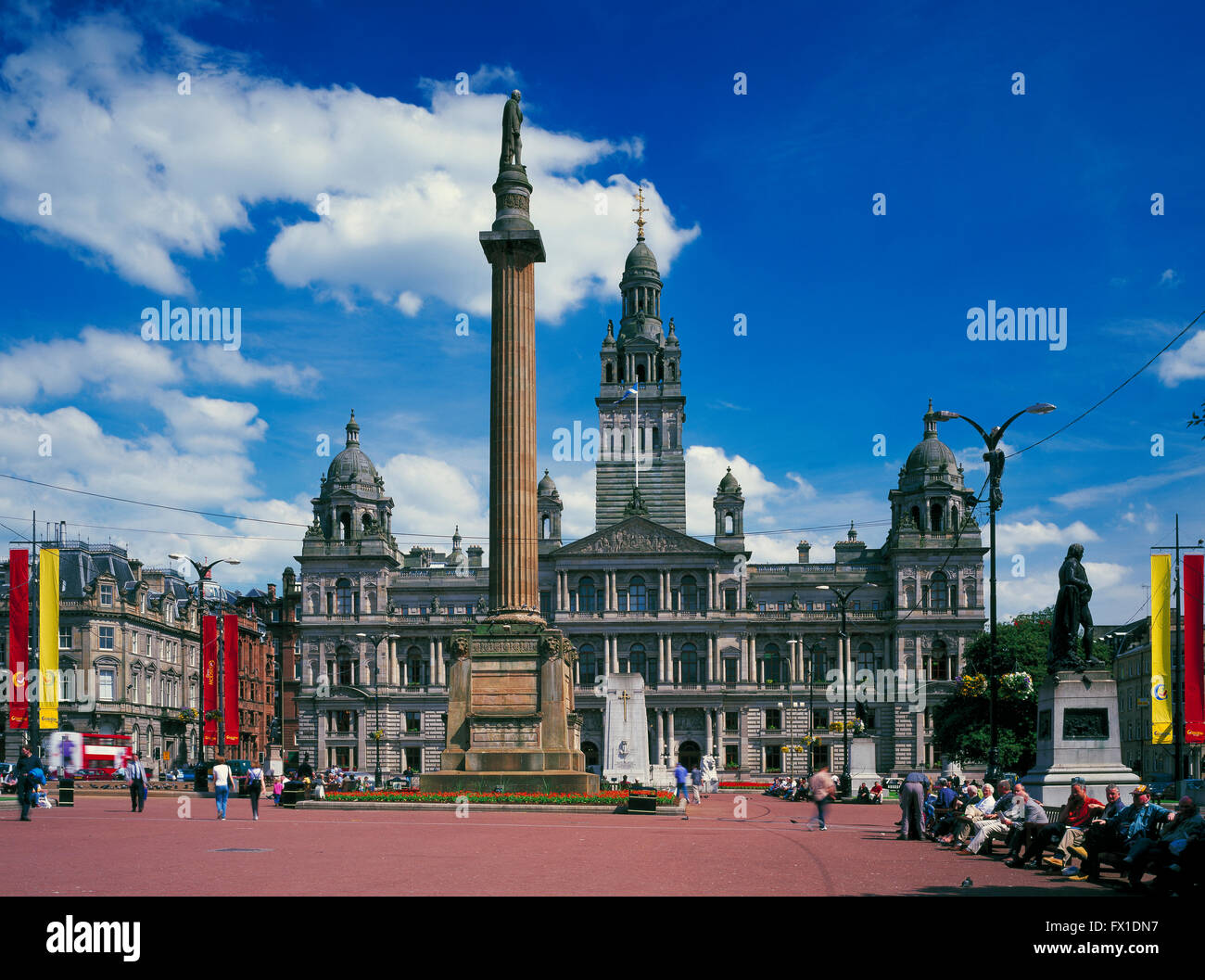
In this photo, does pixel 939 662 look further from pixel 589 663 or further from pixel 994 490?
pixel 994 490

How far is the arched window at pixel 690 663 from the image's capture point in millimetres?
102938

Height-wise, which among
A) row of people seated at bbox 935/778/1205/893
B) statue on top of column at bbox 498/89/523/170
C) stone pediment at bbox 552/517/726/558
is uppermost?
statue on top of column at bbox 498/89/523/170

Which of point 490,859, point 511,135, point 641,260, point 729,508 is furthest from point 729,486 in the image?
point 490,859

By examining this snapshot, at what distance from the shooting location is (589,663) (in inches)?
4082

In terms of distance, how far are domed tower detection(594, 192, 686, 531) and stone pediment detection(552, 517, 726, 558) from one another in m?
5.78

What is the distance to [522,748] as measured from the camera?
36.0m

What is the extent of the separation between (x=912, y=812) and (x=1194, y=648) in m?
24.2

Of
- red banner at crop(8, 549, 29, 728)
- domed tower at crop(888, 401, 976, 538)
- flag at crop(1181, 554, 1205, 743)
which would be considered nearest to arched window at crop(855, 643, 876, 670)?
domed tower at crop(888, 401, 976, 538)

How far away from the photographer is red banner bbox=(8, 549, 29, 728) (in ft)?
199

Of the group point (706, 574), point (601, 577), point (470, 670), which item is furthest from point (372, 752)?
point (470, 670)

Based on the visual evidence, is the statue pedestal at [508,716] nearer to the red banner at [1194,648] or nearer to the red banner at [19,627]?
the red banner at [1194,648]

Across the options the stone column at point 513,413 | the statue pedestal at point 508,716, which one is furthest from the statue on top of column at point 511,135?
the statue pedestal at point 508,716

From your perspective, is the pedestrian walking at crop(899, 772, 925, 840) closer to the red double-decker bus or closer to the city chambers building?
the red double-decker bus
